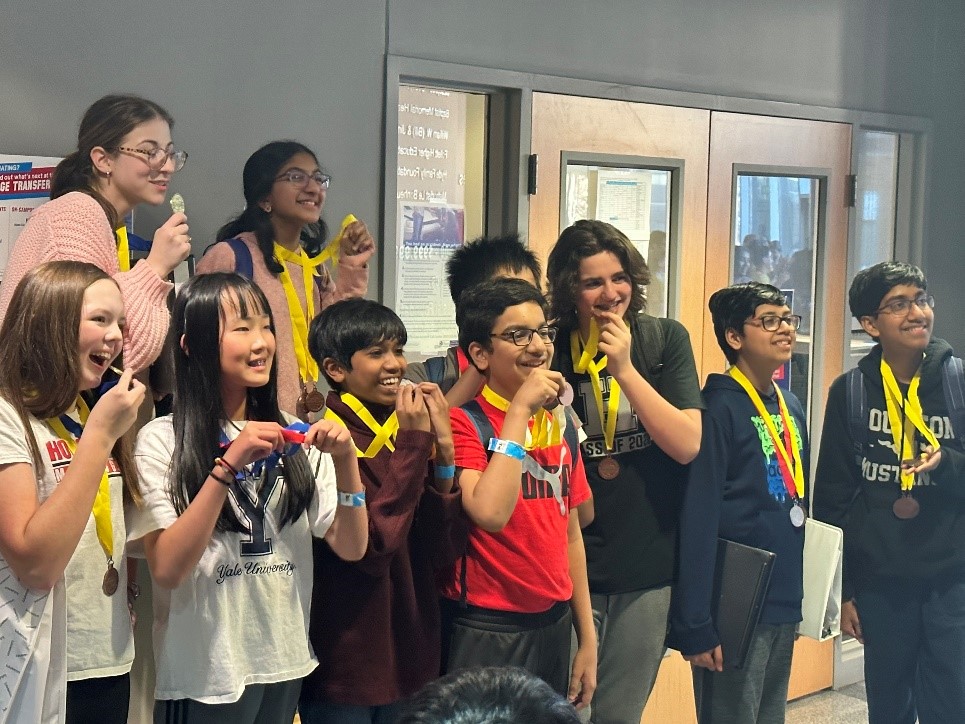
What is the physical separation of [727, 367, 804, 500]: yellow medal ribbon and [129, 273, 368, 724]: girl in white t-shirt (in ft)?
4.02

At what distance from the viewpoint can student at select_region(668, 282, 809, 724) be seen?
2867 mm

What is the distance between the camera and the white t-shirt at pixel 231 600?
7.06ft

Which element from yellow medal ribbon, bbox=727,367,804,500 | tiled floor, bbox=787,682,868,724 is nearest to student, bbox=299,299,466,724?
yellow medal ribbon, bbox=727,367,804,500

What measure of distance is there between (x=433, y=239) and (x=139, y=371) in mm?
1295

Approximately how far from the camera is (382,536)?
230cm

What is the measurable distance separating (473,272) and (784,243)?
1.86 metres

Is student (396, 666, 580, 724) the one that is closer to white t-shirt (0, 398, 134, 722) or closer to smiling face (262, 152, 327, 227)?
white t-shirt (0, 398, 134, 722)

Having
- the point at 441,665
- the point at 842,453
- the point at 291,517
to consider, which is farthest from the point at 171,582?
the point at 842,453

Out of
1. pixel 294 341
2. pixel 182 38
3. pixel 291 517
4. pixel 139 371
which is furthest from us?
pixel 182 38

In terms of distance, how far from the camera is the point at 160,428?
223 centimetres

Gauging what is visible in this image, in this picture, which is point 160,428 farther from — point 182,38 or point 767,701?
point 767,701

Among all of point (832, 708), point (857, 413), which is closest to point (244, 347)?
point (857, 413)

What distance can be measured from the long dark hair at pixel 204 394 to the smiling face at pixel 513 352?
1.68 ft

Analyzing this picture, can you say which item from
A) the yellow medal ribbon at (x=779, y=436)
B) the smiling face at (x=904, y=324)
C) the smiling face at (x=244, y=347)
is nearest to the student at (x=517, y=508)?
the smiling face at (x=244, y=347)
